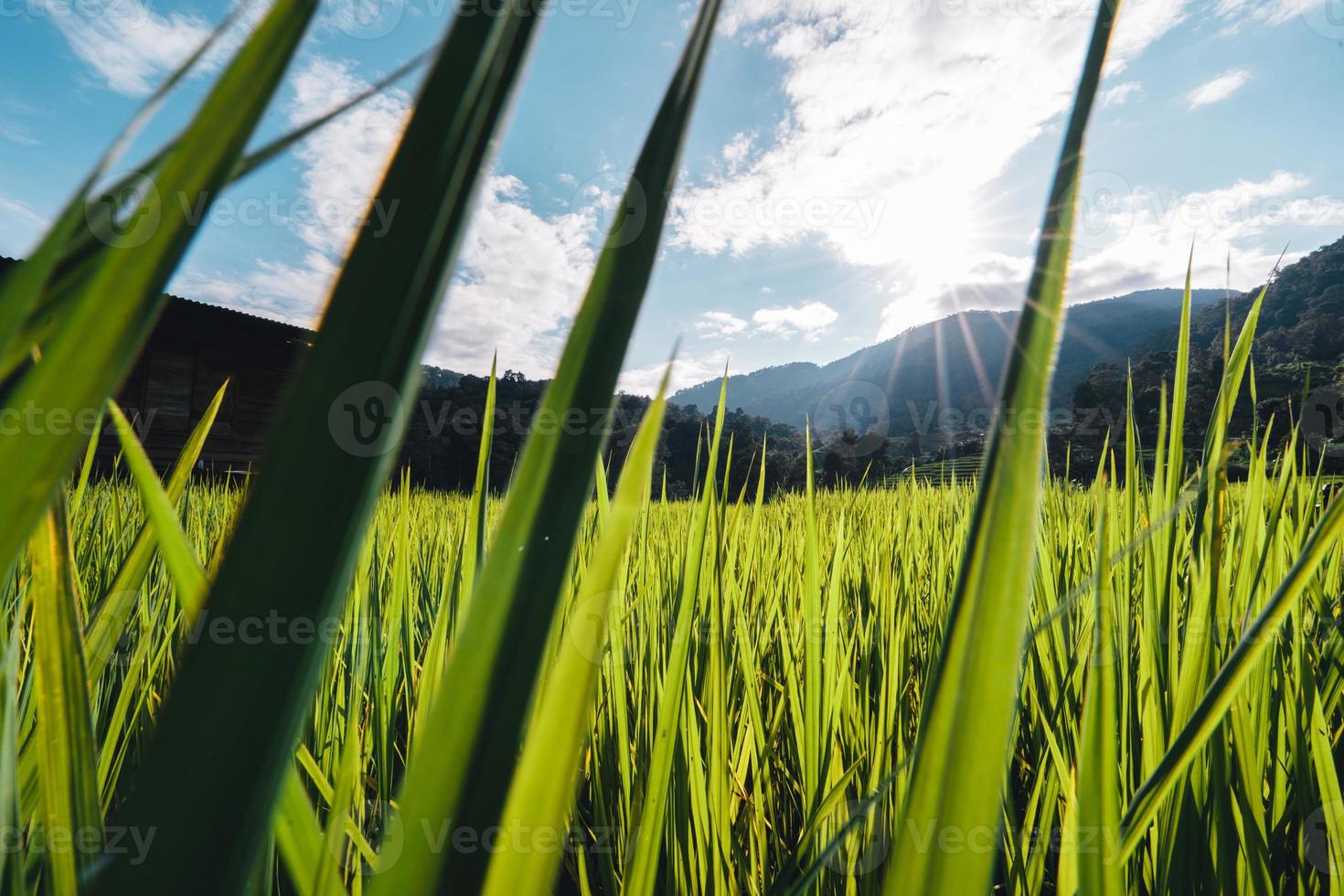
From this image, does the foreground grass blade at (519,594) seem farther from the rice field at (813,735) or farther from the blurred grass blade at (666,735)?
the blurred grass blade at (666,735)

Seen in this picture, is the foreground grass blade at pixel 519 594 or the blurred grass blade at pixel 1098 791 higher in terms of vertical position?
the foreground grass blade at pixel 519 594

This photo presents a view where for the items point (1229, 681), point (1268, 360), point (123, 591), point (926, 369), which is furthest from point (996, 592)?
point (926, 369)

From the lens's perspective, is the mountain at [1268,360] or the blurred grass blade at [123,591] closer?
the blurred grass blade at [123,591]

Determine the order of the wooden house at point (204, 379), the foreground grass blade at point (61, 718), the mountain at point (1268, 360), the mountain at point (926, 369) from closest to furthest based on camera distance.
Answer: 1. the foreground grass blade at point (61, 718)
2. the mountain at point (1268, 360)
3. the wooden house at point (204, 379)
4. the mountain at point (926, 369)

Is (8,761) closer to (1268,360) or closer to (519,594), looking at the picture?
(519,594)

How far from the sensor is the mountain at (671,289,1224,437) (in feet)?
111

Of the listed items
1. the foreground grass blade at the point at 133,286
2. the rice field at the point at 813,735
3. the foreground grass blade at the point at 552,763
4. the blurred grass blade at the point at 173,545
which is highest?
the foreground grass blade at the point at 133,286

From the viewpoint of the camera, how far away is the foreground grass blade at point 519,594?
0.09 m

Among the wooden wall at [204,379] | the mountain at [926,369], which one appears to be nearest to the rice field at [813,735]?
the wooden wall at [204,379]

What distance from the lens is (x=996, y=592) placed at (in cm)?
11

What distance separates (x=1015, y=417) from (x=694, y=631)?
0.56 meters

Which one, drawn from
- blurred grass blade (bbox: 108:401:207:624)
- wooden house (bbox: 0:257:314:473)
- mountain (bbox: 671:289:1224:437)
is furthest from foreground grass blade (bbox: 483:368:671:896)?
mountain (bbox: 671:289:1224:437)

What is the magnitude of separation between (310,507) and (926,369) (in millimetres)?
46637

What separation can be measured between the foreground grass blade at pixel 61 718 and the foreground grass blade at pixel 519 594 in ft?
0.52
